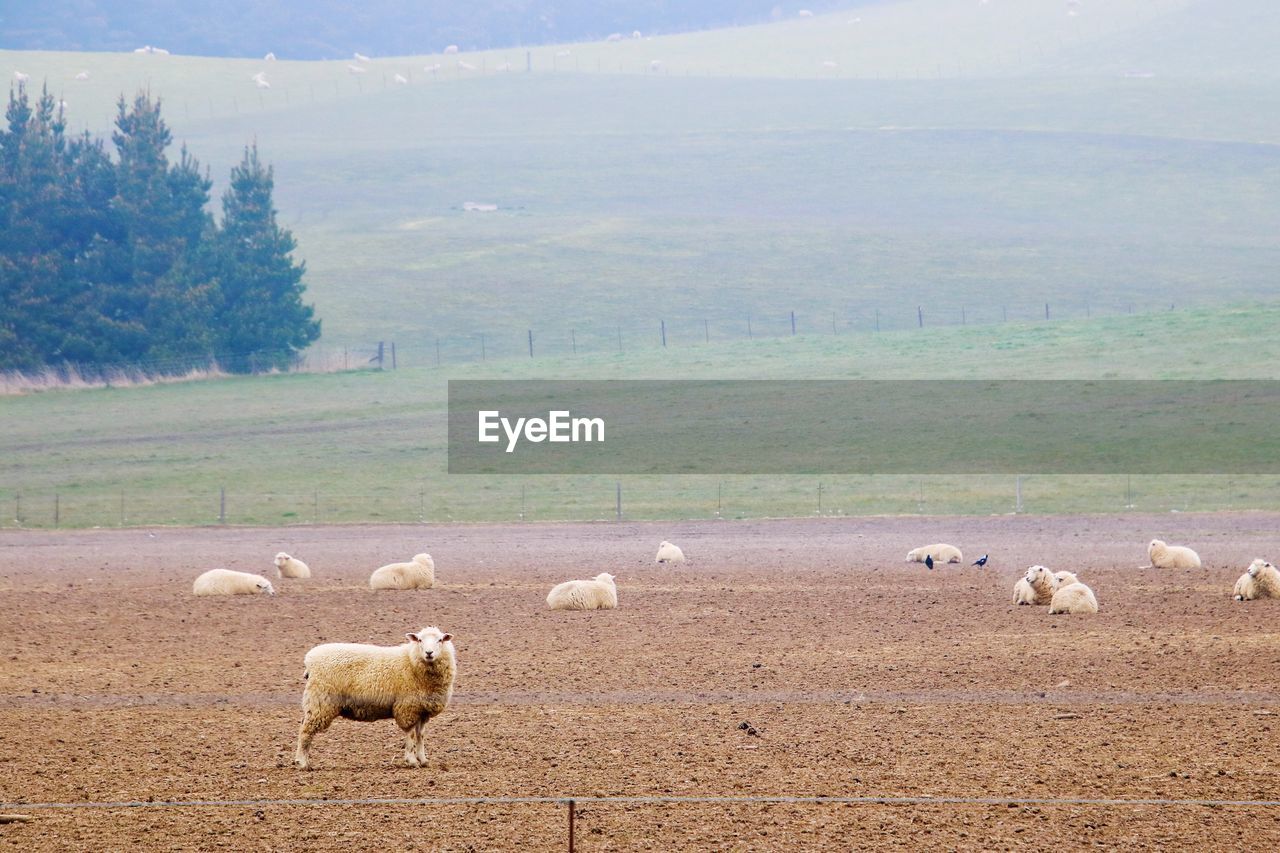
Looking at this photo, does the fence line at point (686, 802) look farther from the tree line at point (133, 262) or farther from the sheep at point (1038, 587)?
the tree line at point (133, 262)

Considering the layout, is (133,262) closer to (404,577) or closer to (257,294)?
(257,294)

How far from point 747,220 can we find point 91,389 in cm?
4934

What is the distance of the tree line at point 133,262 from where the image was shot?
218 feet

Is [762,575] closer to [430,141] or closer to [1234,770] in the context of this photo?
[1234,770]

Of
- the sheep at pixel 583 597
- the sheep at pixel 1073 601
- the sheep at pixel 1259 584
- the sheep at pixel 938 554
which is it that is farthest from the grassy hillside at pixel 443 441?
the sheep at pixel 1073 601

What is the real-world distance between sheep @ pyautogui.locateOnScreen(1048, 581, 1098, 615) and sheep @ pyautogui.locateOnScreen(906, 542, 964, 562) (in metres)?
6.61

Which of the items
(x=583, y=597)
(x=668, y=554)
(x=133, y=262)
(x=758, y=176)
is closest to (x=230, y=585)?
(x=583, y=597)

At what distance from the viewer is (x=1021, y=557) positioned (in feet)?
94.4

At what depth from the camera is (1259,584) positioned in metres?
22.0

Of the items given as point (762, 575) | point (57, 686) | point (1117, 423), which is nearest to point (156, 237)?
point (1117, 423)

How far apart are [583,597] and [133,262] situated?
5187 centimetres

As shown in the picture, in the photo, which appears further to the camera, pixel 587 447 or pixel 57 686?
pixel 587 447

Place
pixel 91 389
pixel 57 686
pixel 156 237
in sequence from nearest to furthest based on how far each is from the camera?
1. pixel 57 686
2. pixel 91 389
3. pixel 156 237

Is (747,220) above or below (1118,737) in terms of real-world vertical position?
above
